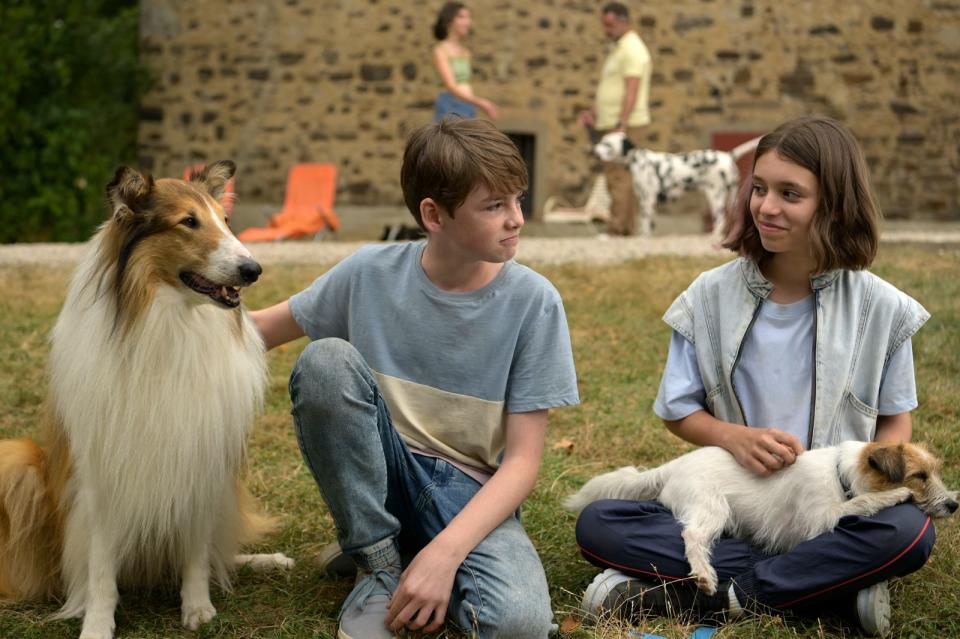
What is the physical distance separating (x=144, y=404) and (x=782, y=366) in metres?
1.79

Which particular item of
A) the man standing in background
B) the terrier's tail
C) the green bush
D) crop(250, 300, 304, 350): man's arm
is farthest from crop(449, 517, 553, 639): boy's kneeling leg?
the green bush

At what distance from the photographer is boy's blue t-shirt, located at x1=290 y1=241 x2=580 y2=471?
10.0ft

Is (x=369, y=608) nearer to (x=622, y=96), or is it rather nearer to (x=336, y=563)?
(x=336, y=563)

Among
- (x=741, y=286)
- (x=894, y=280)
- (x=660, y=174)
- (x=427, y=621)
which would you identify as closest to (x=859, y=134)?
(x=660, y=174)

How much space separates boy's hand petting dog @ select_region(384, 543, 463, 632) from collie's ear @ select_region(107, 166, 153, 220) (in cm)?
116

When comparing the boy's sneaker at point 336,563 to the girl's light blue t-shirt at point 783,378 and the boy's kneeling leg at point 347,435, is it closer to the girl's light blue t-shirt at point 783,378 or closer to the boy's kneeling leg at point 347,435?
the boy's kneeling leg at point 347,435

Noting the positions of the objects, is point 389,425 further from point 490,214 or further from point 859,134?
point 859,134

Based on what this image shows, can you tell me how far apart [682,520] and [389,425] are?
0.87 meters

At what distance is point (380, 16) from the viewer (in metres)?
14.3

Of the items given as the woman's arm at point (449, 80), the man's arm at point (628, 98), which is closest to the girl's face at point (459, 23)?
the woman's arm at point (449, 80)

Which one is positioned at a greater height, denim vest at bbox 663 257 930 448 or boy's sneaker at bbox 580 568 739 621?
denim vest at bbox 663 257 930 448

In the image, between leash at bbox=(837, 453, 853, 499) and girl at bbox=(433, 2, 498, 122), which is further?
girl at bbox=(433, 2, 498, 122)

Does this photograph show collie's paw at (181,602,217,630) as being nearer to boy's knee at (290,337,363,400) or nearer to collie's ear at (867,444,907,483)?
boy's knee at (290,337,363,400)

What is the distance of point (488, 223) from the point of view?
297 centimetres
